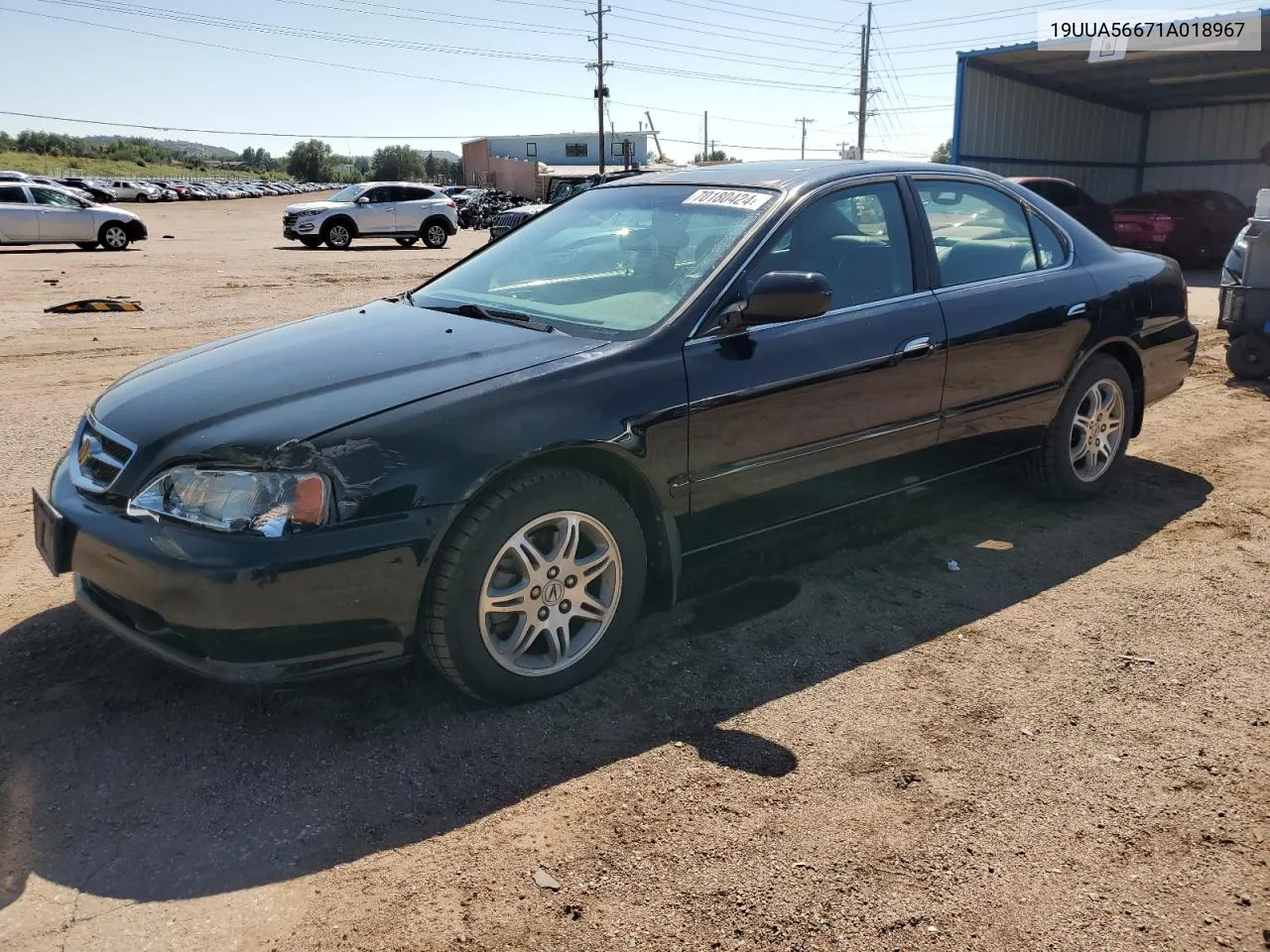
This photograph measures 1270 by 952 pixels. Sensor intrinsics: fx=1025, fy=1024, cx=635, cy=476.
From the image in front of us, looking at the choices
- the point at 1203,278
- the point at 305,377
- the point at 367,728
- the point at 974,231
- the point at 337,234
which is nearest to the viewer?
the point at 367,728

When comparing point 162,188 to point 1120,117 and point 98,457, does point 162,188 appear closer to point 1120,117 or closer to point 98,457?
point 1120,117

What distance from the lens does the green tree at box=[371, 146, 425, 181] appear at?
120406 mm

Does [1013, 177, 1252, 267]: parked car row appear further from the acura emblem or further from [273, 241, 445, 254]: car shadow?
the acura emblem

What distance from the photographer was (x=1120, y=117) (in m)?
26.6

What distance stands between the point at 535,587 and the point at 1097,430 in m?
3.34

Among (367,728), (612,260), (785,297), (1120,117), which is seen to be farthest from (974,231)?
(1120,117)

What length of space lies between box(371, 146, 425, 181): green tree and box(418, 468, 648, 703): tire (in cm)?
12292

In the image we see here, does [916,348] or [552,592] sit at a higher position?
[916,348]

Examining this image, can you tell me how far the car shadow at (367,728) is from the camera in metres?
2.56

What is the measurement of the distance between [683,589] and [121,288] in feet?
45.5

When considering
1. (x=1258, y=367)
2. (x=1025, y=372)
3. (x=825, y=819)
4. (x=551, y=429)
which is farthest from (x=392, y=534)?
(x=1258, y=367)

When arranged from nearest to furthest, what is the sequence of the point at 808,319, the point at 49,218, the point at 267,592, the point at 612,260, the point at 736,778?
the point at 267,592 < the point at 736,778 < the point at 808,319 < the point at 612,260 < the point at 49,218

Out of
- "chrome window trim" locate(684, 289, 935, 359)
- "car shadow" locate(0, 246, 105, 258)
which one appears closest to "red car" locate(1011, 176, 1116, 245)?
"chrome window trim" locate(684, 289, 935, 359)

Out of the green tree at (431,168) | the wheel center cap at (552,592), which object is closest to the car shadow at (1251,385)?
the wheel center cap at (552,592)
